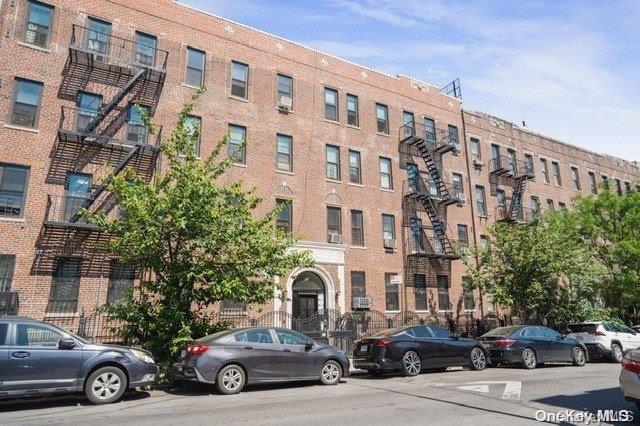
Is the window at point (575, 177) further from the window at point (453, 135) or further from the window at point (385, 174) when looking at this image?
the window at point (385, 174)

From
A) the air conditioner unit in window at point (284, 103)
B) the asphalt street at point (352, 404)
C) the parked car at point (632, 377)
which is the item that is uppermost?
the air conditioner unit in window at point (284, 103)

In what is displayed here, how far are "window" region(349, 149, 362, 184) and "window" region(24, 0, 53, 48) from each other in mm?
14395

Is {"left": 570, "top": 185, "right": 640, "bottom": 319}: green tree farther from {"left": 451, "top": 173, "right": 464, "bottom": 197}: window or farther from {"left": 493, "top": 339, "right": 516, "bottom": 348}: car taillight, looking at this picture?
{"left": 493, "top": 339, "right": 516, "bottom": 348}: car taillight

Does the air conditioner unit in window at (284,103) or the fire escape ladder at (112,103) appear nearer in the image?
the fire escape ladder at (112,103)

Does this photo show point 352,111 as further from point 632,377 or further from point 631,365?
point 632,377

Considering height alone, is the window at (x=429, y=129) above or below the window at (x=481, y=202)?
above

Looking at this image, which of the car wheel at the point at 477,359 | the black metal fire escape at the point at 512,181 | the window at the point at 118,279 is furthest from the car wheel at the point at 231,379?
the black metal fire escape at the point at 512,181

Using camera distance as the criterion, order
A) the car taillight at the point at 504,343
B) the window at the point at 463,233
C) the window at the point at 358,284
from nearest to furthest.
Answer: the car taillight at the point at 504,343, the window at the point at 358,284, the window at the point at 463,233

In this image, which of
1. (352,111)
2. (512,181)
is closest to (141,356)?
(352,111)

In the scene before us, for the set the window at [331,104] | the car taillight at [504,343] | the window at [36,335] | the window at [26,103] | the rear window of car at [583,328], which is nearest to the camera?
the window at [36,335]

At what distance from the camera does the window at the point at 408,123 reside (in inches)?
1022

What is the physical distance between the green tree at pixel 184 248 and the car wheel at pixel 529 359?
8180 mm

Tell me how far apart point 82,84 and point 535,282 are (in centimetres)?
2134

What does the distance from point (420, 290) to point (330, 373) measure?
13.6m
